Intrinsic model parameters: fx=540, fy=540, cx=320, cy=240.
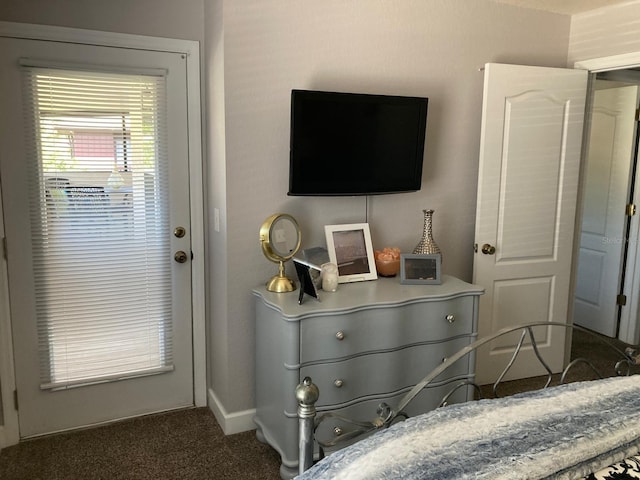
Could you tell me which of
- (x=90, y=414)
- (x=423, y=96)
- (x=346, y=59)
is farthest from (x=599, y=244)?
(x=90, y=414)

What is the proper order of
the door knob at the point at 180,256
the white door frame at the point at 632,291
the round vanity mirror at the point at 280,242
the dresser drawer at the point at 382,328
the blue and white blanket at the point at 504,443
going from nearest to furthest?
1. the blue and white blanket at the point at 504,443
2. the dresser drawer at the point at 382,328
3. the round vanity mirror at the point at 280,242
4. the door knob at the point at 180,256
5. the white door frame at the point at 632,291

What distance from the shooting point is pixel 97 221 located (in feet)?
9.08

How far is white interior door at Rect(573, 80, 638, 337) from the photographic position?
13.9 feet

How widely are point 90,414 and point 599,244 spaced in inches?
157

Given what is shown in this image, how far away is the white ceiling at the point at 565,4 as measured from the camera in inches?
123

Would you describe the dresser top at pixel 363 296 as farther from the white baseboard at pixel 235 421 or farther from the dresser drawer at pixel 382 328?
the white baseboard at pixel 235 421

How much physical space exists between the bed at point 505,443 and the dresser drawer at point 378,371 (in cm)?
97

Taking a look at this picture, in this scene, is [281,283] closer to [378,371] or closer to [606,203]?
[378,371]

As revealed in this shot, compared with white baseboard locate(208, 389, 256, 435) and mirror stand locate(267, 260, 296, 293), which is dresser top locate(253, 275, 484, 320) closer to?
mirror stand locate(267, 260, 296, 293)

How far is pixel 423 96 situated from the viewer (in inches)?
121

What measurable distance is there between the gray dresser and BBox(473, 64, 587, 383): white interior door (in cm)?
66

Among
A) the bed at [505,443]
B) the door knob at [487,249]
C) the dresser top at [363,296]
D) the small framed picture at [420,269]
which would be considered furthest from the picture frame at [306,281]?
the door knob at [487,249]

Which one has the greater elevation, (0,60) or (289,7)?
(289,7)

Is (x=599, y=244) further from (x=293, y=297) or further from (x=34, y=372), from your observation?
(x=34, y=372)
